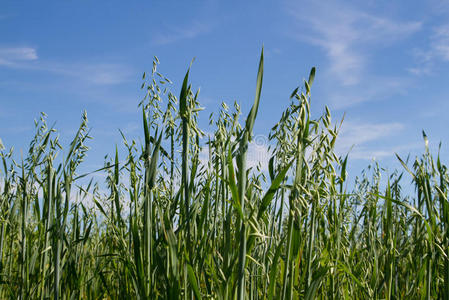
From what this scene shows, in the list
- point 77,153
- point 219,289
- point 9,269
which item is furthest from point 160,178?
point 9,269

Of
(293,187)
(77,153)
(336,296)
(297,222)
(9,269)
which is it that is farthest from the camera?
(9,269)

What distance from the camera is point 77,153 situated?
200cm

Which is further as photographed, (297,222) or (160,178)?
(160,178)

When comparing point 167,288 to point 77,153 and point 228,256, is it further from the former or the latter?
point 77,153

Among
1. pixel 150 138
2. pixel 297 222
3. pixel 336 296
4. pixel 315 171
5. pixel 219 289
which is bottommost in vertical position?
pixel 336 296

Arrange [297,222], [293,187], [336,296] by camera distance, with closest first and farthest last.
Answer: [293,187] → [297,222] → [336,296]

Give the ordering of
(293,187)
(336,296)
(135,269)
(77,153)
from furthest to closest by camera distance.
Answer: (77,153)
(336,296)
(135,269)
(293,187)

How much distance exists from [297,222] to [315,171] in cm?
28

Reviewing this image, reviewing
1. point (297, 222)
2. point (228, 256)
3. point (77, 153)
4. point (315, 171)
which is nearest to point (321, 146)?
point (315, 171)

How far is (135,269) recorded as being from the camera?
1.52 m

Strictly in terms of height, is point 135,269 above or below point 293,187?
below

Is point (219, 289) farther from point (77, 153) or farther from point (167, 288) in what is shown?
point (77, 153)

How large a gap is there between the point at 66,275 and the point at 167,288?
0.86m

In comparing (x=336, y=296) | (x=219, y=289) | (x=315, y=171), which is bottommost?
(x=336, y=296)
